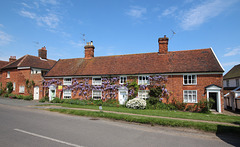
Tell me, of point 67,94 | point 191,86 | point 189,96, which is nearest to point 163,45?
point 191,86

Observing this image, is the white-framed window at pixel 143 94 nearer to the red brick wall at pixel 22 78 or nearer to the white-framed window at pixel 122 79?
the white-framed window at pixel 122 79

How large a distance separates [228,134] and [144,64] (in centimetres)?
1468

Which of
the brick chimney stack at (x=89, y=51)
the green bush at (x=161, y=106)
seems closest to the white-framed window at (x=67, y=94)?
the brick chimney stack at (x=89, y=51)

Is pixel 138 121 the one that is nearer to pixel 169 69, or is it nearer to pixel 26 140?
pixel 26 140

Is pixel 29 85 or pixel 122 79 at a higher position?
pixel 122 79

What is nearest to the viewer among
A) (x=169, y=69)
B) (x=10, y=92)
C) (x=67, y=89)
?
(x=169, y=69)

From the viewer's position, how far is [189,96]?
62.1ft

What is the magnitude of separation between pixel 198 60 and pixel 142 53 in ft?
26.2

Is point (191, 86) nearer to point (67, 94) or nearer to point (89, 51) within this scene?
point (89, 51)

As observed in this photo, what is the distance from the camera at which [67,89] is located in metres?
24.1

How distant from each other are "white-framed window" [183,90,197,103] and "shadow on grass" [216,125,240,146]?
1013 cm

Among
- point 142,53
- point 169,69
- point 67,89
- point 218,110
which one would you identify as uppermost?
point 142,53

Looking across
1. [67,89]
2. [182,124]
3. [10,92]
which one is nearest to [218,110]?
[182,124]

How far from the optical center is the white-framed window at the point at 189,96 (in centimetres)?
1869
